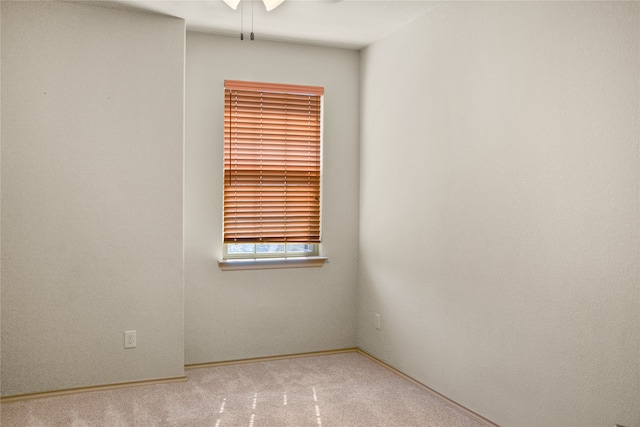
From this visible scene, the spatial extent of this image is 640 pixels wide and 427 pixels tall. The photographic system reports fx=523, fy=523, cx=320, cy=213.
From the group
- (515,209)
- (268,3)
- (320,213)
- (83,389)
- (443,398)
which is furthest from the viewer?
(320,213)

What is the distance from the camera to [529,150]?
2.57 metres

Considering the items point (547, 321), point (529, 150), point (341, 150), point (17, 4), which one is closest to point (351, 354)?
point (341, 150)

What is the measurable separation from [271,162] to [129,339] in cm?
166

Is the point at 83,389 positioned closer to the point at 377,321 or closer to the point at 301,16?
the point at 377,321

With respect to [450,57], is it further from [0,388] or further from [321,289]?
[0,388]

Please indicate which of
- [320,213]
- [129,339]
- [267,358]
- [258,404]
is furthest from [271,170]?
[258,404]

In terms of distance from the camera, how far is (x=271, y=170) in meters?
4.14

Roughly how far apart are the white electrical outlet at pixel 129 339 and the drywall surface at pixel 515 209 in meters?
1.79

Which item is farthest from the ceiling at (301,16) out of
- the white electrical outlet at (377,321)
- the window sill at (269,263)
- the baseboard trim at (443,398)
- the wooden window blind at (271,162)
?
the baseboard trim at (443,398)

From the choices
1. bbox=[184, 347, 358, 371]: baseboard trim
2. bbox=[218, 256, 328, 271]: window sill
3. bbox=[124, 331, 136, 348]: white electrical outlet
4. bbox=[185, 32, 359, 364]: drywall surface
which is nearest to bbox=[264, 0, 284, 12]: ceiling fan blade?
bbox=[185, 32, 359, 364]: drywall surface

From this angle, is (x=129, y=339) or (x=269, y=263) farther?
(x=269, y=263)

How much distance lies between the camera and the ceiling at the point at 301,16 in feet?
10.8

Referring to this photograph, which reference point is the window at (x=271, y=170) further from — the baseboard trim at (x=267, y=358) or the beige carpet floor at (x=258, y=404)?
the beige carpet floor at (x=258, y=404)

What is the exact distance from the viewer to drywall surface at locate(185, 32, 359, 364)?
393 cm
